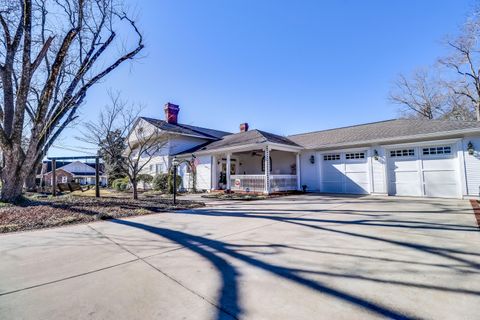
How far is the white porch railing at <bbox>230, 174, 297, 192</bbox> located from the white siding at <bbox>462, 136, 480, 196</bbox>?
8.01 m

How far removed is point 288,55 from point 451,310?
13450 millimetres

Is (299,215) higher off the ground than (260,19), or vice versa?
(260,19)

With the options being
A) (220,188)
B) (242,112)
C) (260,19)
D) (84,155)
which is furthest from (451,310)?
(242,112)

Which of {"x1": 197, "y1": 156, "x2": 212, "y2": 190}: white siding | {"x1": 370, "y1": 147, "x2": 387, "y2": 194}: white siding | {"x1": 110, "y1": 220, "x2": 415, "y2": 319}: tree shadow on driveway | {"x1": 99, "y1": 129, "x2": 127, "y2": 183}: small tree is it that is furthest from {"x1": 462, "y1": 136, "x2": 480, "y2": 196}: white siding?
{"x1": 99, "y1": 129, "x2": 127, "y2": 183}: small tree

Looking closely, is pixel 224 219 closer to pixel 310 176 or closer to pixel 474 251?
pixel 474 251

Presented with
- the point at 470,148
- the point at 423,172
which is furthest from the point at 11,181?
the point at 470,148

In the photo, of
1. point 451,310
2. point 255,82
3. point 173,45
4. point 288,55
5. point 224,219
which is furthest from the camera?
point 255,82

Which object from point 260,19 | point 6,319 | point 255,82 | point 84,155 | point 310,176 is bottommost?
point 6,319

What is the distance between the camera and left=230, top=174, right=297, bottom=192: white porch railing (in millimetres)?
13495

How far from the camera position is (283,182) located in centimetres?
1416

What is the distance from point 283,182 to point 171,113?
43.9 ft

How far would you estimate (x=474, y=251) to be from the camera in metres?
3.48

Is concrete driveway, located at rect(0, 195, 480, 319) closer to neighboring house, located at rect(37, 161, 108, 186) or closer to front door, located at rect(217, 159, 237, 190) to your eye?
front door, located at rect(217, 159, 237, 190)

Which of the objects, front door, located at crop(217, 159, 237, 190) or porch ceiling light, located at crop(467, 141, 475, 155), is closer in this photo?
porch ceiling light, located at crop(467, 141, 475, 155)
